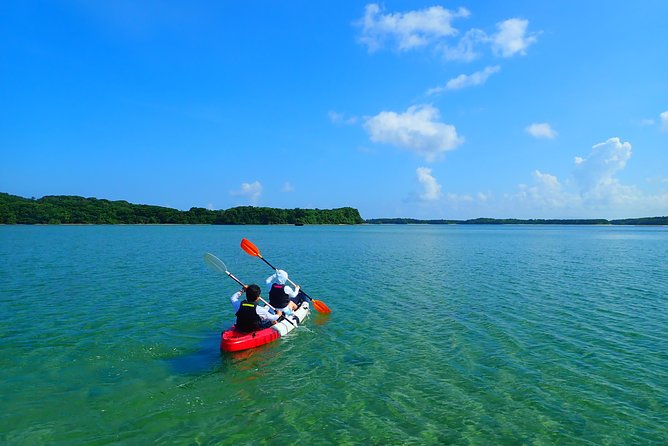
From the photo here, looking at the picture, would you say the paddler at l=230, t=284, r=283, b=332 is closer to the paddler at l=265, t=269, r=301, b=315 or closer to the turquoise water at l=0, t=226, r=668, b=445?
the turquoise water at l=0, t=226, r=668, b=445

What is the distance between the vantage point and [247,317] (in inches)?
507

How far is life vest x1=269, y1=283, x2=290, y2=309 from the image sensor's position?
1567 centimetres

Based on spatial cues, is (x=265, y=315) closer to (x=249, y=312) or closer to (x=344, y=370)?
(x=249, y=312)

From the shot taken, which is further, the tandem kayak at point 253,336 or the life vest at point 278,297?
the life vest at point 278,297

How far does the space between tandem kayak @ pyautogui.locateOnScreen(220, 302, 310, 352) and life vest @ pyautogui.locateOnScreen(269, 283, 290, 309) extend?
615mm

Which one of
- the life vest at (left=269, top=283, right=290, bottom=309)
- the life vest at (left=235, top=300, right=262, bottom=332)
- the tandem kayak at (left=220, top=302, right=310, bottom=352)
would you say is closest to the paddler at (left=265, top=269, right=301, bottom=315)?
the life vest at (left=269, top=283, right=290, bottom=309)

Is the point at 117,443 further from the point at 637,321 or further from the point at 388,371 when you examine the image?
the point at 637,321

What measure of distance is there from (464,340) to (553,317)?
20.4ft

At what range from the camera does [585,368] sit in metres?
11.6

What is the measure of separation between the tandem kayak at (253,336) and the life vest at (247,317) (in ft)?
0.54

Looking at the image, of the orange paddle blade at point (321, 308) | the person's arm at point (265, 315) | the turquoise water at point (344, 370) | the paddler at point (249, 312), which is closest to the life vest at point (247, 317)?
the paddler at point (249, 312)

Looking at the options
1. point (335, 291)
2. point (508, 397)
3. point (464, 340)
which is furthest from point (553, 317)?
point (335, 291)

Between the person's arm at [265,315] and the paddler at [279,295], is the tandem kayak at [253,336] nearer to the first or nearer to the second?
the person's arm at [265,315]

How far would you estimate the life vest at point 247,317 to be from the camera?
12.8 metres
